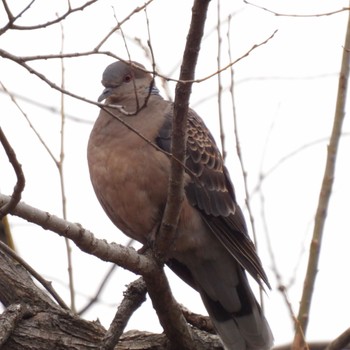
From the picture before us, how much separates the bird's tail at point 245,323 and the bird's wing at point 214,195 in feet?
A: 1.16

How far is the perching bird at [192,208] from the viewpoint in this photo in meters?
4.69

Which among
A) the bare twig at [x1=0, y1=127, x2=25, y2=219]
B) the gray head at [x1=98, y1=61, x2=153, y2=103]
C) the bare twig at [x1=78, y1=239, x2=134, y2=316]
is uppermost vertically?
the gray head at [x1=98, y1=61, x2=153, y2=103]

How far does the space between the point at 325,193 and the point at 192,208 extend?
3.87ft

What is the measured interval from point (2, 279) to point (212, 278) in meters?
1.25

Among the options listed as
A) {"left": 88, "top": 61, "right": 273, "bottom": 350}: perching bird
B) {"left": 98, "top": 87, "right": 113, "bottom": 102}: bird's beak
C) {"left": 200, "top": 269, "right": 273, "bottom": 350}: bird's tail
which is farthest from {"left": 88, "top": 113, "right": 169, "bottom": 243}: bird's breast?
{"left": 200, "top": 269, "right": 273, "bottom": 350}: bird's tail

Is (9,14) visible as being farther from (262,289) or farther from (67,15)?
(262,289)

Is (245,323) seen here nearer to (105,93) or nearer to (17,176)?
(105,93)

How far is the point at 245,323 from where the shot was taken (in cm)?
500

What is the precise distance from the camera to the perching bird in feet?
15.4

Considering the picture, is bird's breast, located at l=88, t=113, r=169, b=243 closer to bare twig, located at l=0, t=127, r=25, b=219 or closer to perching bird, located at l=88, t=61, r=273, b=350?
perching bird, located at l=88, t=61, r=273, b=350

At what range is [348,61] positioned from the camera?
13.5 feet

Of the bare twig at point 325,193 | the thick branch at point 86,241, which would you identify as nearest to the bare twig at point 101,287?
the thick branch at point 86,241

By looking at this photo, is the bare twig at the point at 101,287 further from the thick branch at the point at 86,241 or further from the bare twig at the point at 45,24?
the bare twig at the point at 45,24

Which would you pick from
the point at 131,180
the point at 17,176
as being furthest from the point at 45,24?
the point at 131,180
